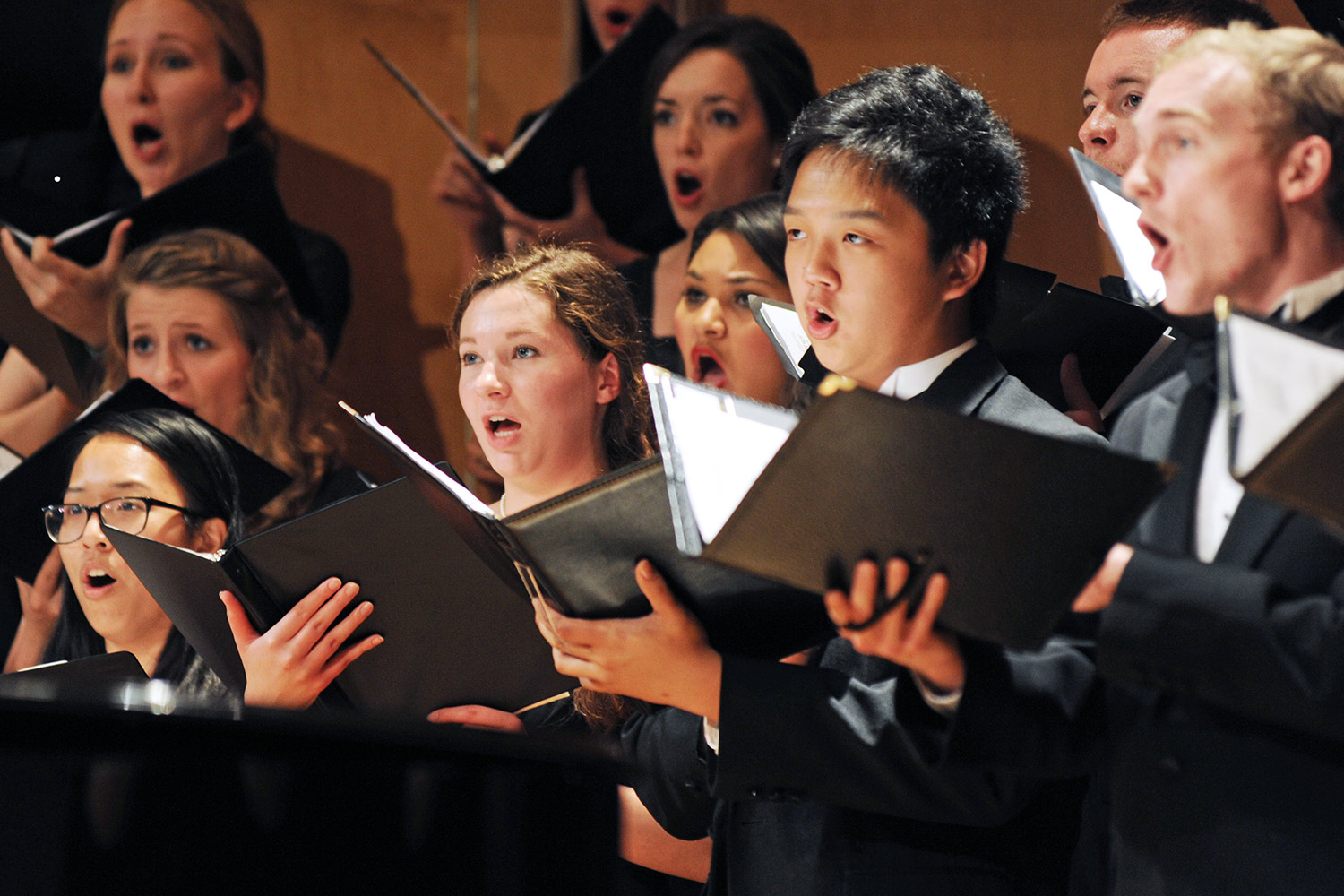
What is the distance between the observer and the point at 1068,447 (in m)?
1.16

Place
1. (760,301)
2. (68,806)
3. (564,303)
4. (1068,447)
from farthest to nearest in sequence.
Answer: (564,303), (760,301), (68,806), (1068,447)

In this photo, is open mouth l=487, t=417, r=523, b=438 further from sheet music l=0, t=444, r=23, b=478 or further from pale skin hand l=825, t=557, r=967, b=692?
sheet music l=0, t=444, r=23, b=478

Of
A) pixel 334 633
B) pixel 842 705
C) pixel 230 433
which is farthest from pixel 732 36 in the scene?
pixel 842 705

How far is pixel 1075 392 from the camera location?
1970 mm

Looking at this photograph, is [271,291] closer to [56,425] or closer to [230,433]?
[230,433]

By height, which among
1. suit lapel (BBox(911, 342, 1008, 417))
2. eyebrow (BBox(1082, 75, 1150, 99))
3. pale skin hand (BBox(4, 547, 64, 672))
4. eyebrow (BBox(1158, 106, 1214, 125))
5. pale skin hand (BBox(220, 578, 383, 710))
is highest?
eyebrow (BBox(1082, 75, 1150, 99))

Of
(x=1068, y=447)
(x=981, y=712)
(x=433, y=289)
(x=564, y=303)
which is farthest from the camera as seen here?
(x=433, y=289)

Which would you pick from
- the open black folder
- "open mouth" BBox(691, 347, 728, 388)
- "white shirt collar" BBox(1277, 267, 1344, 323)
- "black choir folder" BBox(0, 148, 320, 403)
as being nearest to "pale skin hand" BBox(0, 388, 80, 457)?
"black choir folder" BBox(0, 148, 320, 403)

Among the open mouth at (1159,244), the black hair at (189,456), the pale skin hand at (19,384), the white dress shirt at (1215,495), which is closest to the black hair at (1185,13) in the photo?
the open mouth at (1159,244)

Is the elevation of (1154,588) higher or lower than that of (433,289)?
lower

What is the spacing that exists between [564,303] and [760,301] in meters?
0.35

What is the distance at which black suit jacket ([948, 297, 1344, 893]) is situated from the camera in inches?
47.3

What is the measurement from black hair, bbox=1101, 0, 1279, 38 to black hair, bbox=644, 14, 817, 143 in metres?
0.96

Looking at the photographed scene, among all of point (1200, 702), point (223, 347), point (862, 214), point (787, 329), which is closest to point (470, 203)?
point (223, 347)
